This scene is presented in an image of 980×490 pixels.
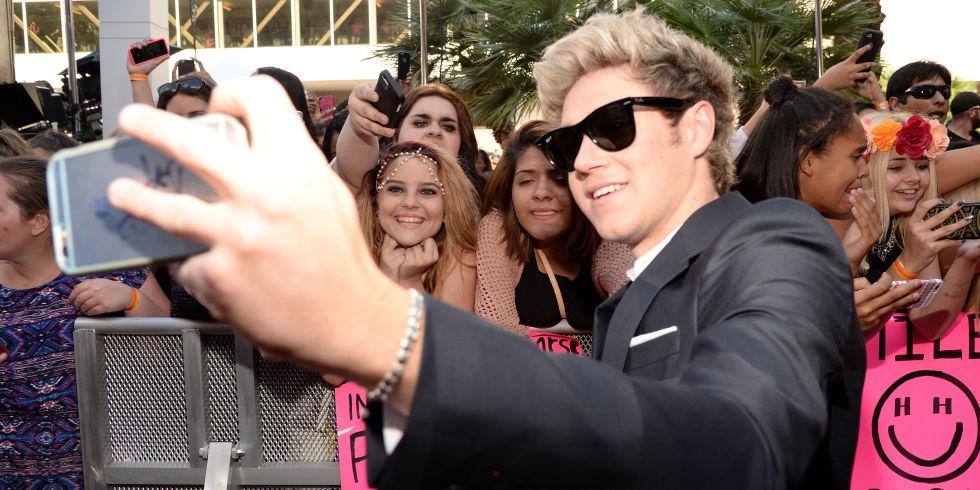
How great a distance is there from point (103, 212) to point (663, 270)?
42.3 inches

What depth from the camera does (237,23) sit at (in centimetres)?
2241

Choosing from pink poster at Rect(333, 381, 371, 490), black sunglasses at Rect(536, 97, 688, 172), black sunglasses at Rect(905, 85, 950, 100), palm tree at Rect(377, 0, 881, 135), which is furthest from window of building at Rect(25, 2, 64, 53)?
black sunglasses at Rect(536, 97, 688, 172)

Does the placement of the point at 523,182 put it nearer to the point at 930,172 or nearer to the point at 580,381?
the point at 930,172

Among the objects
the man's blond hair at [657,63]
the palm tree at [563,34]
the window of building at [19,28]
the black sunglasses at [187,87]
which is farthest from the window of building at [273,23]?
the man's blond hair at [657,63]

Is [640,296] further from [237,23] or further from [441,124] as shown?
[237,23]

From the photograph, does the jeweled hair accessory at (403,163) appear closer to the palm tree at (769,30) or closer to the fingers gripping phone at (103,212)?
the fingers gripping phone at (103,212)

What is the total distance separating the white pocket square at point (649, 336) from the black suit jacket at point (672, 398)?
0.15 m

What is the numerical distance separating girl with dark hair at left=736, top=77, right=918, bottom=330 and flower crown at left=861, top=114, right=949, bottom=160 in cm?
52

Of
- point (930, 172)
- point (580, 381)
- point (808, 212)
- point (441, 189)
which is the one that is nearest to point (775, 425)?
point (580, 381)

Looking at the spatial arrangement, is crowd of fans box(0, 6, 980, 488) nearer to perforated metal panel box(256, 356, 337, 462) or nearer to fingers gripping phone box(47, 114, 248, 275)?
perforated metal panel box(256, 356, 337, 462)

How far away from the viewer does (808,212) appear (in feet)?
4.76

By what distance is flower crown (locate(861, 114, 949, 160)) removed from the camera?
434 centimetres

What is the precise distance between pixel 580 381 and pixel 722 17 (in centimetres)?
1092

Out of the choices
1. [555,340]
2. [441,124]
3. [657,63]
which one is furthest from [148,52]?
[657,63]
